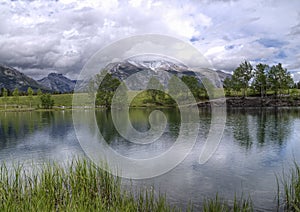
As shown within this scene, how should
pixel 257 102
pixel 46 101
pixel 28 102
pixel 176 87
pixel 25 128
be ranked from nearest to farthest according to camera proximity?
pixel 25 128 → pixel 176 87 → pixel 257 102 → pixel 46 101 → pixel 28 102

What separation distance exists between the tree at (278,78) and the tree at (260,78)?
1.91 m

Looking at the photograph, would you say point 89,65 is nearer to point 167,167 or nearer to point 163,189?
point 163,189

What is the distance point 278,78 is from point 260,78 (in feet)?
22.3

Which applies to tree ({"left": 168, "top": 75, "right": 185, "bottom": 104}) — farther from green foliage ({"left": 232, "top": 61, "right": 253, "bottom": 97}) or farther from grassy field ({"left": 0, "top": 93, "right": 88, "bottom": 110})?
grassy field ({"left": 0, "top": 93, "right": 88, "bottom": 110})

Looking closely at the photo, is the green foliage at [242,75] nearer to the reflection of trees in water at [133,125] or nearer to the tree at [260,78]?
the tree at [260,78]

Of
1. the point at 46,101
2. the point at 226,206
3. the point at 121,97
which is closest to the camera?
the point at 226,206

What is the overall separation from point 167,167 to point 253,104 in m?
77.5

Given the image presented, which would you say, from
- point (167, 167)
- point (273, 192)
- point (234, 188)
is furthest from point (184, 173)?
point (273, 192)

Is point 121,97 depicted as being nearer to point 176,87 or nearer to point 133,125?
point 176,87

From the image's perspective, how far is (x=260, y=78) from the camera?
9031 centimetres

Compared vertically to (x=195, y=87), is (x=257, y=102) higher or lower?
lower

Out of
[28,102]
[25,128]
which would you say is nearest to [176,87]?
[25,128]

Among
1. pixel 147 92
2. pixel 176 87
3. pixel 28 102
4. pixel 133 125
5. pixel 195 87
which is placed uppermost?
pixel 195 87

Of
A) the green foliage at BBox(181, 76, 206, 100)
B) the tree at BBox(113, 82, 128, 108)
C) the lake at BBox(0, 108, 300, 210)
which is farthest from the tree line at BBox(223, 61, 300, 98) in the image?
the lake at BBox(0, 108, 300, 210)
